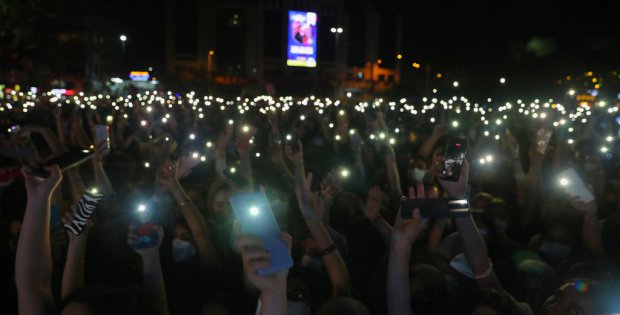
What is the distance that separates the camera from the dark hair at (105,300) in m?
2.85

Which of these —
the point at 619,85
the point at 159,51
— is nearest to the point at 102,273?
the point at 619,85

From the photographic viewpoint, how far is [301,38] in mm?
39500

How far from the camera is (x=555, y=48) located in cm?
2683

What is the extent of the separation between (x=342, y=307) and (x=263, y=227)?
131 cm

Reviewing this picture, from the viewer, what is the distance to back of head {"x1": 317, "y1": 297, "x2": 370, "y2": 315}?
327 centimetres

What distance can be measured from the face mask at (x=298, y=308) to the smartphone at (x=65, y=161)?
1.50m

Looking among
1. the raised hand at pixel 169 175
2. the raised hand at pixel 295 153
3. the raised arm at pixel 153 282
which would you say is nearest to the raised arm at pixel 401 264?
the raised arm at pixel 153 282

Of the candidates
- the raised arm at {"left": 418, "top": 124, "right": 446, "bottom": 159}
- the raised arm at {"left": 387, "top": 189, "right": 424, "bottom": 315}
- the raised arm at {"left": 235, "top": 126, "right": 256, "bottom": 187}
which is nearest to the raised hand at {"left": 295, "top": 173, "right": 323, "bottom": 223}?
the raised arm at {"left": 387, "top": 189, "right": 424, "bottom": 315}

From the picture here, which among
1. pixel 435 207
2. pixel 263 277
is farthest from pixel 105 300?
pixel 435 207

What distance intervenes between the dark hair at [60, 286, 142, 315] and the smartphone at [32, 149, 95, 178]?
2.16ft

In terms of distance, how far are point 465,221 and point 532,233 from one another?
2953 mm

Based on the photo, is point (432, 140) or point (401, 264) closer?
point (401, 264)

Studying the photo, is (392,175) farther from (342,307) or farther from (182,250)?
(342,307)

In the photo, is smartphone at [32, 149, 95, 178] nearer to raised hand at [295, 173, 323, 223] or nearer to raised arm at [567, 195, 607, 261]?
raised hand at [295, 173, 323, 223]
